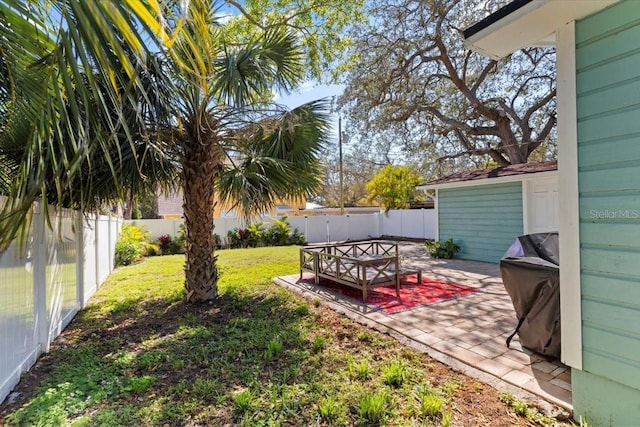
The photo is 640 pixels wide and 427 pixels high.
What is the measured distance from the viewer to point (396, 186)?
710 inches

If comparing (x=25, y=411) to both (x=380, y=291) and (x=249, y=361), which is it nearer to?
(x=249, y=361)

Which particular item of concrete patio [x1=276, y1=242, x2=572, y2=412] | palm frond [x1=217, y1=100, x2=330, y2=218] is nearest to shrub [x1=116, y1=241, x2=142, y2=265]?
palm frond [x1=217, y1=100, x2=330, y2=218]

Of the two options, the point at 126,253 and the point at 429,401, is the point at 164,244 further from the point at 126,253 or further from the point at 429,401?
the point at 429,401

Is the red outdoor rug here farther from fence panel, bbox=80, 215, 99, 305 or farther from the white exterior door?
fence panel, bbox=80, 215, 99, 305

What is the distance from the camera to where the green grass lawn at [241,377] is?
242cm

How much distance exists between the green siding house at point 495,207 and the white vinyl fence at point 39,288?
8.96 meters

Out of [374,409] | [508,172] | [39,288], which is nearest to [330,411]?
[374,409]

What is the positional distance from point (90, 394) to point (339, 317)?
9.56ft

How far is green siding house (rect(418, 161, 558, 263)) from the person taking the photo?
7711 mm

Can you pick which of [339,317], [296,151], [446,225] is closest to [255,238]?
[446,225]

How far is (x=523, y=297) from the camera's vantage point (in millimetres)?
3291

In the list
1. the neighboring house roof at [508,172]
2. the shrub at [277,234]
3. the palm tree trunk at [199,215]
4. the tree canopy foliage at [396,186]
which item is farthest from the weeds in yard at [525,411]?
the tree canopy foliage at [396,186]

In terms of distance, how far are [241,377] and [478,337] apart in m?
2.69

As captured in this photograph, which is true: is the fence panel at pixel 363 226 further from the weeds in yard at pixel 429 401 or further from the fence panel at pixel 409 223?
the weeds in yard at pixel 429 401
